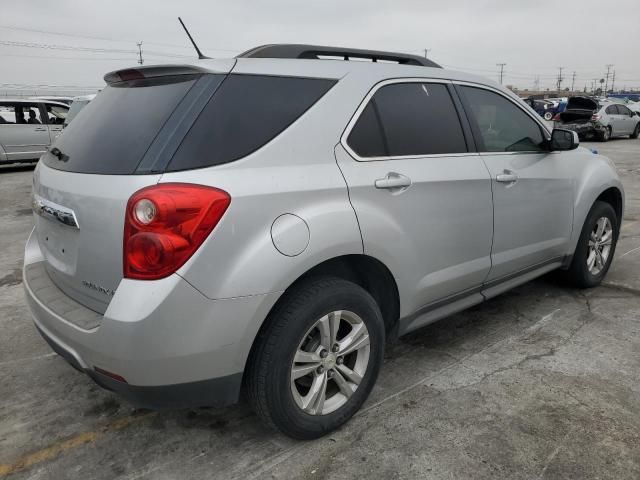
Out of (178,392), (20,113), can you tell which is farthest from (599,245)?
(20,113)

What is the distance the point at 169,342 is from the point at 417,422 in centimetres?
132

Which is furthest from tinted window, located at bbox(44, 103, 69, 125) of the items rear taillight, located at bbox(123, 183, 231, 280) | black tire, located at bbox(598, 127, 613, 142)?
black tire, located at bbox(598, 127, 613, 142)

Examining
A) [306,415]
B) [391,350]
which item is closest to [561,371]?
[391,350]

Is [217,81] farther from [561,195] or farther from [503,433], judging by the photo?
[561,195]

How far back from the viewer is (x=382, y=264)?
8.18 feet

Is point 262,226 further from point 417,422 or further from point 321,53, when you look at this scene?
point 417,422

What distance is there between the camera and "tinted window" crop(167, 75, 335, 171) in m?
2.02

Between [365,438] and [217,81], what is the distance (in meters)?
1.73

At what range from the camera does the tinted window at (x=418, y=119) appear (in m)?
2.62

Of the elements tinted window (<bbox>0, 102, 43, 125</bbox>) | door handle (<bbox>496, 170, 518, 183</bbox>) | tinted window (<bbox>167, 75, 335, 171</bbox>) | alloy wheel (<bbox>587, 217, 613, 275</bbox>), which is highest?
tinted window (<bbox>167, 75, 335, 171</bbox>)

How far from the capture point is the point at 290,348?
2125 millimetres

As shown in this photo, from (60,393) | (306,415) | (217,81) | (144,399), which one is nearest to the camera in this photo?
(144,399)

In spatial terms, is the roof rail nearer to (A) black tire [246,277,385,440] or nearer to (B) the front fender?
(A) black tire [246,277,385,440]

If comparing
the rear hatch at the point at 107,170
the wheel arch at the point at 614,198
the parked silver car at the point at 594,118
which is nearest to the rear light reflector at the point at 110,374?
the rear hatch at the point at 107,170
